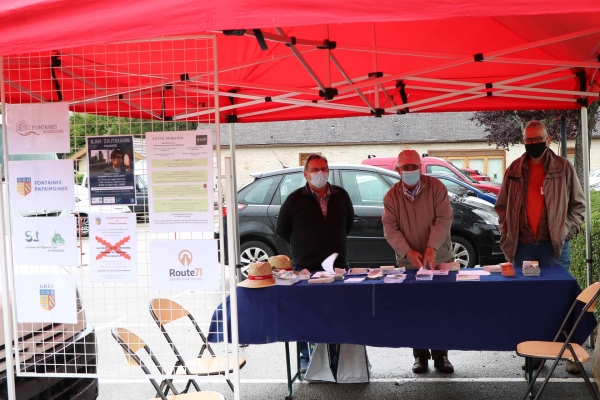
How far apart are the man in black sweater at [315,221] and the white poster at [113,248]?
87.3 inches

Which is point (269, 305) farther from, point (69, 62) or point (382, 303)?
point (69, 62)

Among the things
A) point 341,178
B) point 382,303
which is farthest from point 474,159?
point 382,303

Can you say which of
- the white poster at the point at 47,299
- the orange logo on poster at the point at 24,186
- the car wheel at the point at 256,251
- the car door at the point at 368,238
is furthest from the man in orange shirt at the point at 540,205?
the car wheel at the point at 256,251

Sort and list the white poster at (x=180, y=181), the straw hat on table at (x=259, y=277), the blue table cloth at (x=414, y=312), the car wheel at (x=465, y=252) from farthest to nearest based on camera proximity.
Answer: the car wheel at (x=465, y=252), the straw hat on table at (x=259, y=277), the blue table cloth at (x=414, y=312), the white poster at (x=180, y=181)

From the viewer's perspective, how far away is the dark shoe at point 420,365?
5980 millimetres

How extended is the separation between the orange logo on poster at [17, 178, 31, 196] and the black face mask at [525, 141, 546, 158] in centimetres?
383

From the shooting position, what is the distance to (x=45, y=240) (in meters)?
4.10

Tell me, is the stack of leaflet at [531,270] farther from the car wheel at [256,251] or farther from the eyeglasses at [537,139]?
the car wheel at [256,251]

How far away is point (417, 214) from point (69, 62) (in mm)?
2967

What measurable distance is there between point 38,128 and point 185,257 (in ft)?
3.81

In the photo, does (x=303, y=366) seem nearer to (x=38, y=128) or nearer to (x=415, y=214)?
(x=415, y=214)

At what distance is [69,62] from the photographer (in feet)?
17.2

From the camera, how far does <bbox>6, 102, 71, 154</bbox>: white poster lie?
13.2 ft

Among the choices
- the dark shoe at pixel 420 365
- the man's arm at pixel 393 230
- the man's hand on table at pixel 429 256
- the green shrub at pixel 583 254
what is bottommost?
the dark shoe at pixel 420 365
